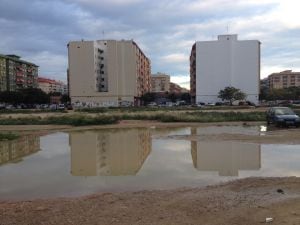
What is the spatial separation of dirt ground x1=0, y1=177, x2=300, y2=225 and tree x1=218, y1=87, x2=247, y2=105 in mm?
111985

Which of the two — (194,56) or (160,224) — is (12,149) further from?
(194,56)

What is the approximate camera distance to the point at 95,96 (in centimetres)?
12962

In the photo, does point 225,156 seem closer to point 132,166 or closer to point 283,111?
point 132,166

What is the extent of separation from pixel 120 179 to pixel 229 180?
3116mm

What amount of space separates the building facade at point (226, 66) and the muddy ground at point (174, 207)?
122 meters

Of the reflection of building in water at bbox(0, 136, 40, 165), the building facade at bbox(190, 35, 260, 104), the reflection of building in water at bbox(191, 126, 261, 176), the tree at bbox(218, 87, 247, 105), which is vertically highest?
the building facade at bbox(190, 35, 260, 104)

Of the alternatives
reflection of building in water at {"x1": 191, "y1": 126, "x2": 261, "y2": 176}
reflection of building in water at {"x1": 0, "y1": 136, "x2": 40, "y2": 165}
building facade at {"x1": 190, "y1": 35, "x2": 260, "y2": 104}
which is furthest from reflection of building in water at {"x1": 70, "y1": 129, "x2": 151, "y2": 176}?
building facade at {"x1": 190, "y1": 35, "x2": 260, "y2": 104}

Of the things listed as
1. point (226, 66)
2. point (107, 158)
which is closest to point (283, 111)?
point (107, 158)

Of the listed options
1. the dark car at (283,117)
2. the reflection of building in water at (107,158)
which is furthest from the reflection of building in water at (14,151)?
the dark car at (283,117)

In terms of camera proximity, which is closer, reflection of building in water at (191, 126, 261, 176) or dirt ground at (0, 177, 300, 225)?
dirt ground at (0, 177, 300, 225)

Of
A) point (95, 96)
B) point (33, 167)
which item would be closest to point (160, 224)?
point (33, 167)

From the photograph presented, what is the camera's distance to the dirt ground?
7672 mm

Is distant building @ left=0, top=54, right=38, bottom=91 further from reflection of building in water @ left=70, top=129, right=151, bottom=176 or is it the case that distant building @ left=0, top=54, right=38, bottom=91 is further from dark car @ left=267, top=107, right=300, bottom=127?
reflection of building in water @ left=70, top=129, right=151, bottom=176

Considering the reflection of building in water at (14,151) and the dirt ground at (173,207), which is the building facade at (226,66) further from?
the dirt ground at (173,207)
